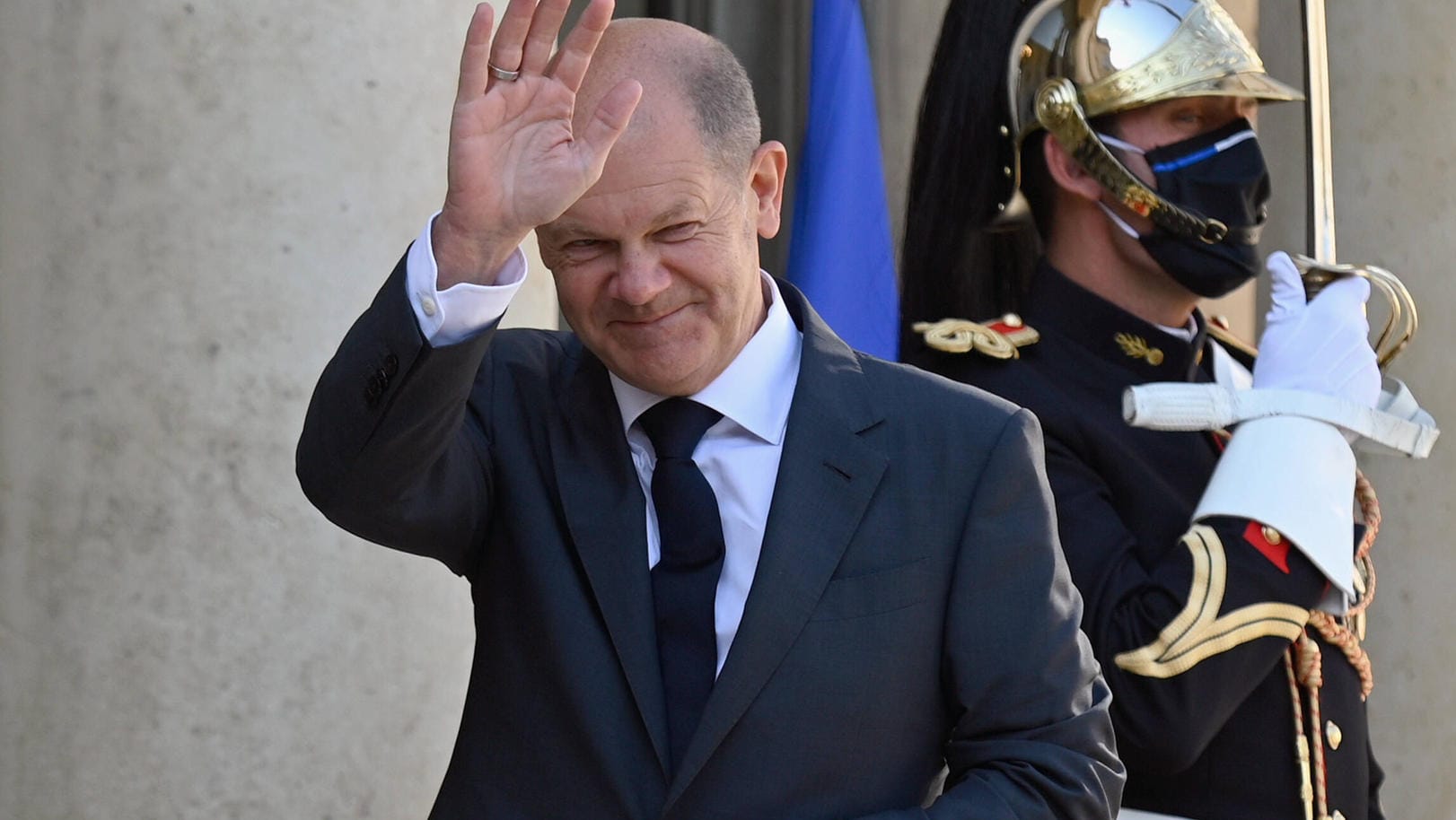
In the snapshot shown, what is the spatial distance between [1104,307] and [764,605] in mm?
1360

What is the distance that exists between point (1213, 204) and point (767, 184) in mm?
1051

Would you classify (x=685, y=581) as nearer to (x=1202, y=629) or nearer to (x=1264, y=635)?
(x=1202, y=629)

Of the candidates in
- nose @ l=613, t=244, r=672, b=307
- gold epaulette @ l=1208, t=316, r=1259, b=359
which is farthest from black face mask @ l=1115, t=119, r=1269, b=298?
nose @ l=613, t=244, r=672, b=307

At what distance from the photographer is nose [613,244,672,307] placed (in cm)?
193

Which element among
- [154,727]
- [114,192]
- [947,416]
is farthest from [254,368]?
[947,416]

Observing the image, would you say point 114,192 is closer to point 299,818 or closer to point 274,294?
point 274,294

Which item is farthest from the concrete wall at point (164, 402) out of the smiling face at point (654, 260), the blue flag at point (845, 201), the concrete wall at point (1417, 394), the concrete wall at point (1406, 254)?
the concrete wall at point (1417, 394)

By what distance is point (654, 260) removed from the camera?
1.97 m

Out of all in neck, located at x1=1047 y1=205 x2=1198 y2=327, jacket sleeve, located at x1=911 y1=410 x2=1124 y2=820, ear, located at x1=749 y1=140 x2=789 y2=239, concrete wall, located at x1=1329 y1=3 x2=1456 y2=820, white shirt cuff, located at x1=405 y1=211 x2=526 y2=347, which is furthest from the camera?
concrete wall, located at x1=1329 y1=3 x2=1456 y2=820

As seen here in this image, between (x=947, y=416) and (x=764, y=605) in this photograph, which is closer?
(x=764, y=605)

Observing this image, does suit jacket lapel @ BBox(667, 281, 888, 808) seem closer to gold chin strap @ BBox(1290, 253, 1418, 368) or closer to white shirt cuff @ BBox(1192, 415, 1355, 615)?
white shirt cuff @ BBox(1192, 415, 1355, 615)

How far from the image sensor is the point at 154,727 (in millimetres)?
2713

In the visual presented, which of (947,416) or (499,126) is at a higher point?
(499,126)

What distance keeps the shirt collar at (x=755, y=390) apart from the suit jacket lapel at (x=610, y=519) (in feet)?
0.08
